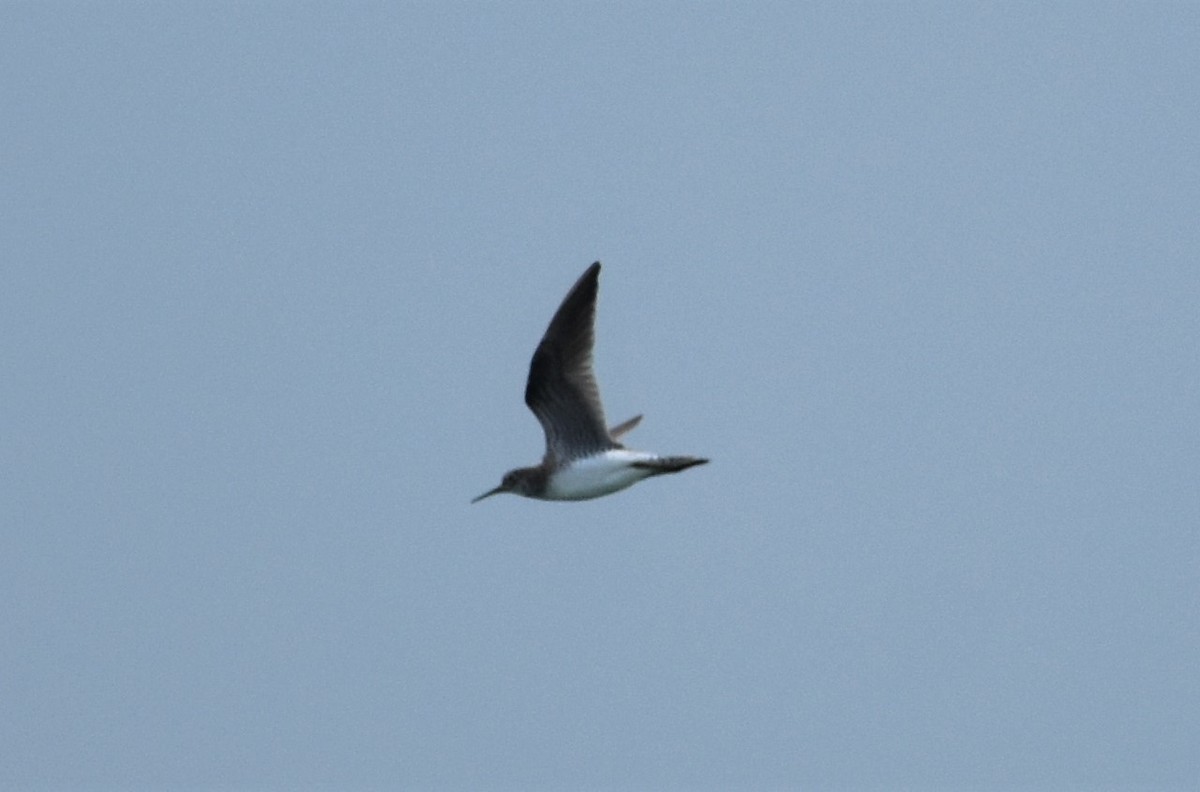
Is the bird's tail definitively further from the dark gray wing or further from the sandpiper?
the dark gray wing

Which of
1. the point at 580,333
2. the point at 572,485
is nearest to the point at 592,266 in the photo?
the point at 580,333

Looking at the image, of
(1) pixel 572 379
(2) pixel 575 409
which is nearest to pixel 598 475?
(2) pixel 575 409

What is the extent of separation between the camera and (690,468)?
29.3 m

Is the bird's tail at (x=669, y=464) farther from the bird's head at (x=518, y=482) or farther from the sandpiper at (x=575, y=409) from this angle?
the bird's head at (x=518, y=482)

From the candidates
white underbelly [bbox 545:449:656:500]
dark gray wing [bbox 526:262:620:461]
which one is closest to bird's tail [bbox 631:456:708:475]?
white underbelly [bbox 545:449:656:500]

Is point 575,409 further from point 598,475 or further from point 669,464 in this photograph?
point 669,464

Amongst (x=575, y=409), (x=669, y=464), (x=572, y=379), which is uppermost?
(x=572, y=379)

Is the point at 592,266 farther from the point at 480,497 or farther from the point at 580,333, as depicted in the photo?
the point at 480,497

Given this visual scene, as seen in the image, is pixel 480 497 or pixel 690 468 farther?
pixel 480 497

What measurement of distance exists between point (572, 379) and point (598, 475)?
4.32 feet

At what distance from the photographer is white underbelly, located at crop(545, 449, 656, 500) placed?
30.2m

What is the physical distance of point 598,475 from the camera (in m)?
30.5

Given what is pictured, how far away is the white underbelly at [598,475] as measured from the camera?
30.2 m

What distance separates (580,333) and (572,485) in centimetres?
206
